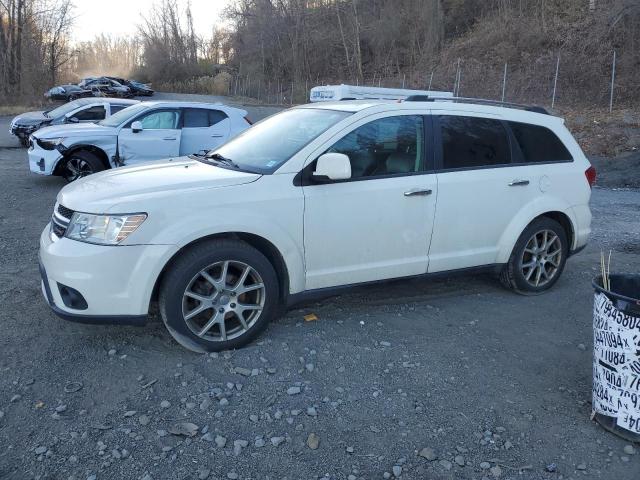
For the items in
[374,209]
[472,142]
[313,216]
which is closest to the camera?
[313,216]

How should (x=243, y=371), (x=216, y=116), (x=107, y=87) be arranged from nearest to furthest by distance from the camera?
(x=243, y=371), (x=216, y=116), (x=107, y=87)

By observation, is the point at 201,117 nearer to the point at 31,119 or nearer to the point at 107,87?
the point at 31,119

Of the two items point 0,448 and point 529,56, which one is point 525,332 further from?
point 529,56

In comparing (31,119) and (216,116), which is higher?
(216,116)

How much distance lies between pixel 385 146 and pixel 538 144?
66.5 inches

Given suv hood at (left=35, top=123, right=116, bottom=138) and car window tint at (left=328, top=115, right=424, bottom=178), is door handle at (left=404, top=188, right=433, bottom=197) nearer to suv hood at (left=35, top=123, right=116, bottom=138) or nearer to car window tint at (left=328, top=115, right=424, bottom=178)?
car window tint at (left=328, top=115, right=424, bottom=178)

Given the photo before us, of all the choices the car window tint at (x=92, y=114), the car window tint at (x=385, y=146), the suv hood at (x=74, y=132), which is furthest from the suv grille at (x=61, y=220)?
the car window tint at (x=92, y=114)

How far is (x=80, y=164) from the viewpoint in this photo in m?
10.4

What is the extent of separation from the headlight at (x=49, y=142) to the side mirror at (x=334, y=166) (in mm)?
7488

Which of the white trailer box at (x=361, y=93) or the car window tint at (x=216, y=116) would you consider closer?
the white trailer box at (x=361, y=93)

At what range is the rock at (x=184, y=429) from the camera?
3.22 metres

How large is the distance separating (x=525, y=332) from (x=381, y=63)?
41.5m

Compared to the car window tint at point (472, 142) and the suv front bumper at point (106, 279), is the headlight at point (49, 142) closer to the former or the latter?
the suv front bumper at point (106, 279)

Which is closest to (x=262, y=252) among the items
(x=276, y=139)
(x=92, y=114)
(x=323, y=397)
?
(x=276, y=139)
